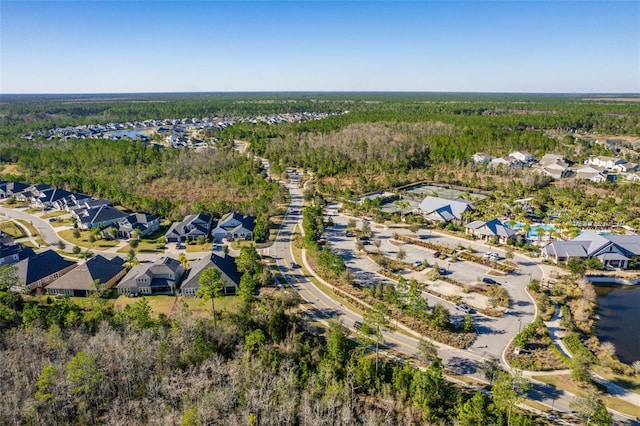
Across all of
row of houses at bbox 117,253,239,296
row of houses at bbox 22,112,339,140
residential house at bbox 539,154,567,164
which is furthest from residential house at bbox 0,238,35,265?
residential house at bbox 539,154,567,164

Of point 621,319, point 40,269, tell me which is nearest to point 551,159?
point 621,319

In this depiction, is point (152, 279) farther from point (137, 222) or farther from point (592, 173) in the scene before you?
point (592, 173)

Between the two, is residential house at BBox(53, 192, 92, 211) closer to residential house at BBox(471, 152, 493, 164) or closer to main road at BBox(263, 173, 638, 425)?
main road at BBox(263, 173, 638, 425)

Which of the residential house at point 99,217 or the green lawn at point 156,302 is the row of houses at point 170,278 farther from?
the residential house at point 99,217

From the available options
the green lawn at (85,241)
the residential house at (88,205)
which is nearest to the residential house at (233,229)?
the green lawn at (85,241)

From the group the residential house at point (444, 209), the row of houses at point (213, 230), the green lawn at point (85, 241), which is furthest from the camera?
the residential house at point (444, 209)

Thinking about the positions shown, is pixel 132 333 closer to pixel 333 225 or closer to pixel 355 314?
pixel 355 314
